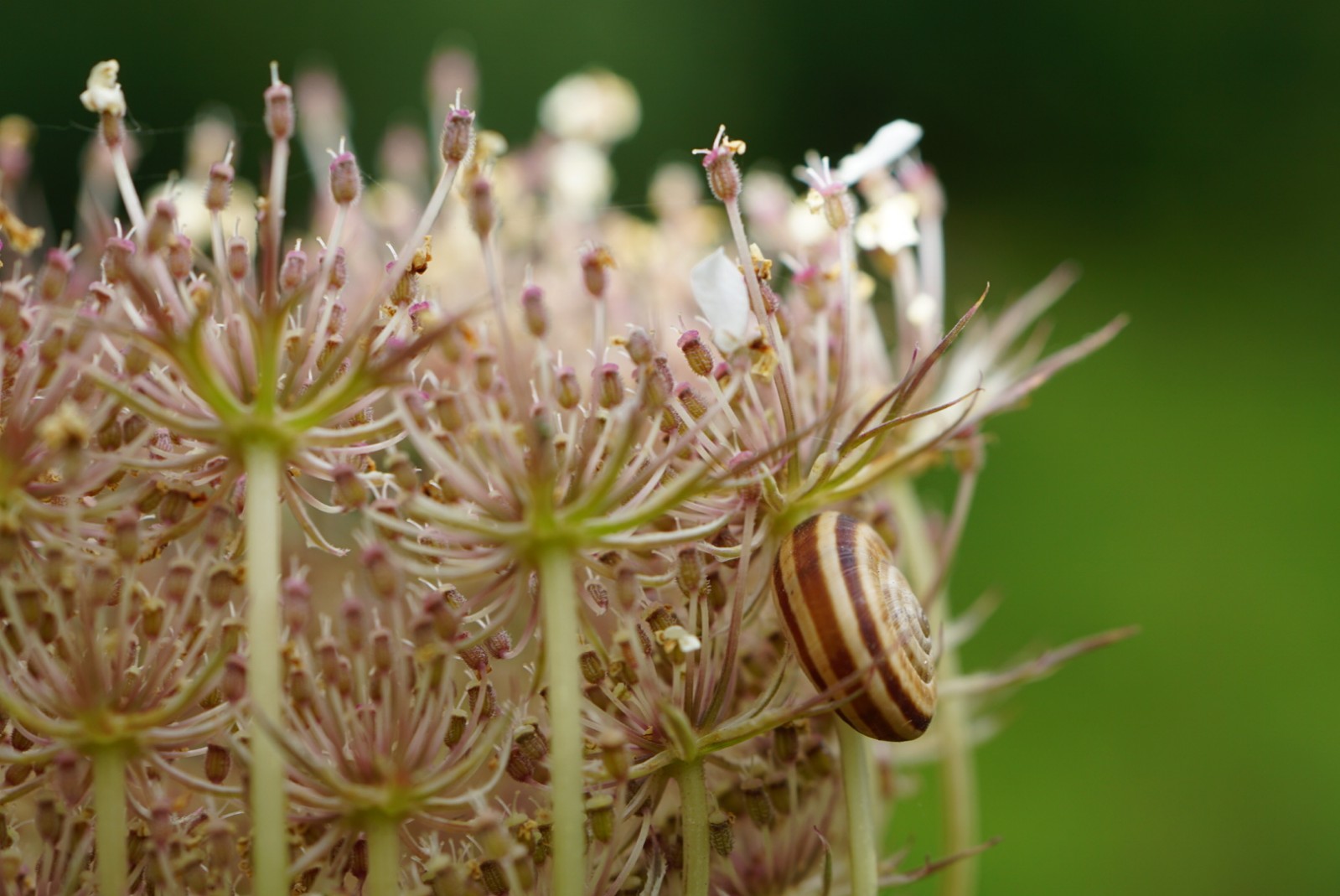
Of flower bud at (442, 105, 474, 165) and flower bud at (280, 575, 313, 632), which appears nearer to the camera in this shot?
flower bud at (280, 575, 313, 632)

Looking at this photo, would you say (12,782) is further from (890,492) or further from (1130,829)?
(1130,829)

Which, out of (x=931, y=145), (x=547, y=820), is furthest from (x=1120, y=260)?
(x=547, y=820)

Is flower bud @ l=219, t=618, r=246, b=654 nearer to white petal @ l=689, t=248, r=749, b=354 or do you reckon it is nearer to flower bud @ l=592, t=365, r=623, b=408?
flower bud @ l=592, t=365, r=623, b=408

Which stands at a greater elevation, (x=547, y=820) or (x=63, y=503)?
(x=63, y=503)

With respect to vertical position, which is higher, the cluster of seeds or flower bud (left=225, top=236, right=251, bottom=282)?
flower bud (left=225, top=236, right=251, bottom=282)

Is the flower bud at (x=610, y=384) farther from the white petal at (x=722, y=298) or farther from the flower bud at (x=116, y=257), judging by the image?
the flower bud at (x=116, y=257)

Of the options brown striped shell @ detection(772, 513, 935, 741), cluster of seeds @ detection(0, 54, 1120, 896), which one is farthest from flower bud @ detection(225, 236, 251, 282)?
brown striped shell @ detection(772, 513, 935, 741)
